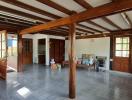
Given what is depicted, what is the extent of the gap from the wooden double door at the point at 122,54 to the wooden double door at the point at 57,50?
4.37 meters

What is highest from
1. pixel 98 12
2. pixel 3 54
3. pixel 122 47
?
pixel 98 12

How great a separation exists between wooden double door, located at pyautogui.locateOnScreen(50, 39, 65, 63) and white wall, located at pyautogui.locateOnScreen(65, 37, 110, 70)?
156 centimetres

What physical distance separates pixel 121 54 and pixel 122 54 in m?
0.06

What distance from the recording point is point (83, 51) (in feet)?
30.8

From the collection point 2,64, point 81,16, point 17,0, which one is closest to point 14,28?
point 2,64

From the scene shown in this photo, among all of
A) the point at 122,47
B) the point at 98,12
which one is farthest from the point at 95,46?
the point at 98,12

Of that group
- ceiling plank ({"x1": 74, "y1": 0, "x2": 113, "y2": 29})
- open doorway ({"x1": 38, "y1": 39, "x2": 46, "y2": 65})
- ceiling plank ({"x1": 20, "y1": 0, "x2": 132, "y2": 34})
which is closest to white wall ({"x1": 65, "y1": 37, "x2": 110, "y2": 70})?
open doorway ({"x1": 38, "y1": 39, "x2": 46, "y2": 65})

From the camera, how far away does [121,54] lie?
7.48m

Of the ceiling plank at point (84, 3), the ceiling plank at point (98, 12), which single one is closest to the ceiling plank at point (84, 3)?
the ceiling plank at point (84, 3)

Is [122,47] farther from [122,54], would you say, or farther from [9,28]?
[9,28]

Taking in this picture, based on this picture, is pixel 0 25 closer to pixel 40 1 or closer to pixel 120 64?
pixel 40 1

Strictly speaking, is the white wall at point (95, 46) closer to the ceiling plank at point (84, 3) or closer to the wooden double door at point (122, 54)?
the wooden double door at point (122, 54)

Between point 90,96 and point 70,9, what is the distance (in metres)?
2.55

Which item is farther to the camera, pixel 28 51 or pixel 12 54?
pixel 28 51
